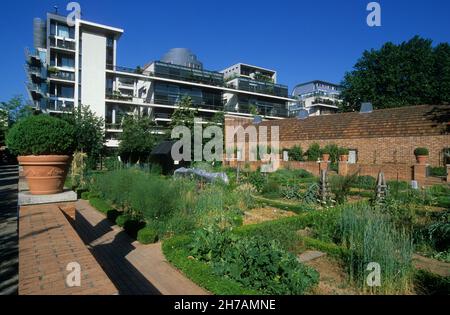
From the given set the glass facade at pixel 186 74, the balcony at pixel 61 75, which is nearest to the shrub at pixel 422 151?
the glass facade at pixel 186 74

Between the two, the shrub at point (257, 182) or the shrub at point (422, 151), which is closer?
the shrub at point (257, 182)

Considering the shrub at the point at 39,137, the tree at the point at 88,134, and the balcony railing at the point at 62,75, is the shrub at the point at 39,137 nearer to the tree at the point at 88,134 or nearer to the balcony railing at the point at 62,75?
the tree at the point at 88,134

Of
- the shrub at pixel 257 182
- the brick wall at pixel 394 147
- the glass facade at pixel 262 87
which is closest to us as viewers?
the shrub at pixel 257 182

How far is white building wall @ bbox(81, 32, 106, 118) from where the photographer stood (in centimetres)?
4041

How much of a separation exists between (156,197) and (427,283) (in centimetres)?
596

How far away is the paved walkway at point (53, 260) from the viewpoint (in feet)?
8.64

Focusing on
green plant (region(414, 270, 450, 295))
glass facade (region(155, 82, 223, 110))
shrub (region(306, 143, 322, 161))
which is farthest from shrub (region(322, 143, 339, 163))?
glass facade (region(155, 82, 223, 110))

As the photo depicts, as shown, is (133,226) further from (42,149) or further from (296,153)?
(296,153)

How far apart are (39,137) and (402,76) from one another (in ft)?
149

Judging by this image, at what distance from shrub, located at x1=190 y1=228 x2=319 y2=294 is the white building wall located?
39527 millimetres

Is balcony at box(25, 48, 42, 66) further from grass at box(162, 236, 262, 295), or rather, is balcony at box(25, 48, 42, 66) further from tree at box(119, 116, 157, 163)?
grass at box(162, 236, 262, 295)

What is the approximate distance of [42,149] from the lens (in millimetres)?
4977

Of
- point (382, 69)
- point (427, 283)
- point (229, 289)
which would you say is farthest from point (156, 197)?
point (382, 69)

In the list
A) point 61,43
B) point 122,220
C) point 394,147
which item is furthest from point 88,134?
point 61,43
